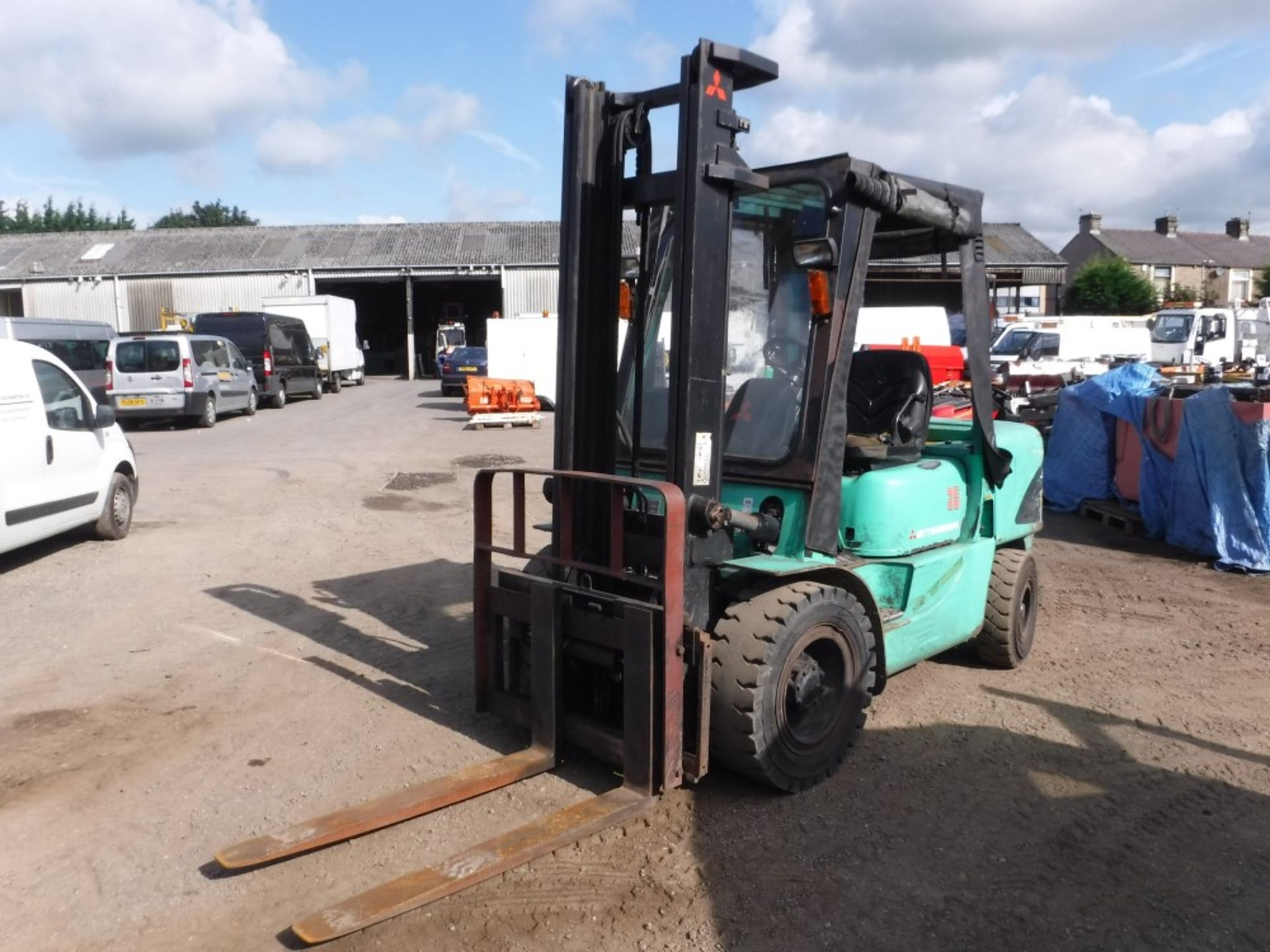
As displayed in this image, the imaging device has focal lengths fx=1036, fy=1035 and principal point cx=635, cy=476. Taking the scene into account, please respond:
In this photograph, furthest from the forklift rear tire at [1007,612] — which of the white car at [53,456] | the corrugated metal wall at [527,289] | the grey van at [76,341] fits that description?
the corrugated metal wall at [527,289]

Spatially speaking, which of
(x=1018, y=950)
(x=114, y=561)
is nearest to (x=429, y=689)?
(x=1018, y=950)

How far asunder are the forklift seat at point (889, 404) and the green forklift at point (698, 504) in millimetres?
90

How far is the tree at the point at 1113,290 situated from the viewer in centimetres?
4684

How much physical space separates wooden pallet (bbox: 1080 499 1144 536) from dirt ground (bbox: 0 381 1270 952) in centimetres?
224

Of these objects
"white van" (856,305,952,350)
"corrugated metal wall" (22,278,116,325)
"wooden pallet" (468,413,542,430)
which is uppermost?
"corrugated metal wall" (22,278,116,325)

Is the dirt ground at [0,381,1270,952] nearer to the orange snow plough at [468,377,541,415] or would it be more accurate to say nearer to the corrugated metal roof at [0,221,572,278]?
the orange snow plough at [468,377,541,415]

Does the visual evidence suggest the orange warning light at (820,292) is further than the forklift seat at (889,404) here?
No

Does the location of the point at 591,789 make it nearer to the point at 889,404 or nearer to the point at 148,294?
the point at 889,404

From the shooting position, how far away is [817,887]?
3758mm

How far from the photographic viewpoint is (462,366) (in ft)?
94.3

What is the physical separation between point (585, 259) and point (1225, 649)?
5.20 metres

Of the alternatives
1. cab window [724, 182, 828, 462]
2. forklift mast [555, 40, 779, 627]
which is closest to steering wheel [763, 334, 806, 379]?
cab window [724, 182, 828, 462]

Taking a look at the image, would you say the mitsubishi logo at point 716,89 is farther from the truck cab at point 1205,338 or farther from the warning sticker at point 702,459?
the truck cab at point 1205,338

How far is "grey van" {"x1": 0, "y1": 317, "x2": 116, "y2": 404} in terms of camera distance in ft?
66.7
